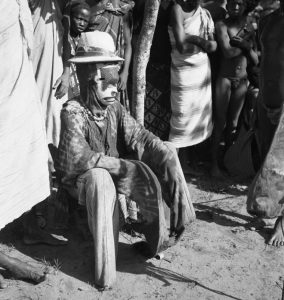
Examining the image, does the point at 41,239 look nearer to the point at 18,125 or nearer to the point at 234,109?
the point at 18,125

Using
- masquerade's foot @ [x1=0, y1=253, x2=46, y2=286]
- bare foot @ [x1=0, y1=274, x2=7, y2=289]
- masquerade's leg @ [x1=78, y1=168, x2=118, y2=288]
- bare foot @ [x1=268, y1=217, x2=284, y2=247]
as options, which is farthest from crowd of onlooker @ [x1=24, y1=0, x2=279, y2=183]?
bare foot @ [x1=0, y1=274, x2=7, y2=289]

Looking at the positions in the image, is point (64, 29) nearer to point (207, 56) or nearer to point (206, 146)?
point (207, 56)

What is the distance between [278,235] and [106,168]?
1.75 metres

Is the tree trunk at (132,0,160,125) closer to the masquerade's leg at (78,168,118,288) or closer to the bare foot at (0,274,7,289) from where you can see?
the masquerade's leg at (78,168,118,288)

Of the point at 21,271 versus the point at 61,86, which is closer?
the point at 21,271

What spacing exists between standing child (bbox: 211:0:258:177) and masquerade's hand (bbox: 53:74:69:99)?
1.77m

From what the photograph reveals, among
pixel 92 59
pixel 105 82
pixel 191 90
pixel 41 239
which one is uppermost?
pixel 92 59

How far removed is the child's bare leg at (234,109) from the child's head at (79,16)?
5.99 ft

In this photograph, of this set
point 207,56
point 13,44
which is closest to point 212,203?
point 207,56

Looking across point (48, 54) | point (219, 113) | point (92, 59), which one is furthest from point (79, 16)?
point (219, 113)

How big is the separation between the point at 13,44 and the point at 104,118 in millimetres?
854

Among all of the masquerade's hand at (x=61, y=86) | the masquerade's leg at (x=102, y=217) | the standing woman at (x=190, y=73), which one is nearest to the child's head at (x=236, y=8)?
the standing woman at (x=190, y=73)

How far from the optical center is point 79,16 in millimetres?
5363

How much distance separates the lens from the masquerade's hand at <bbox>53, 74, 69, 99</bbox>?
5176mm
